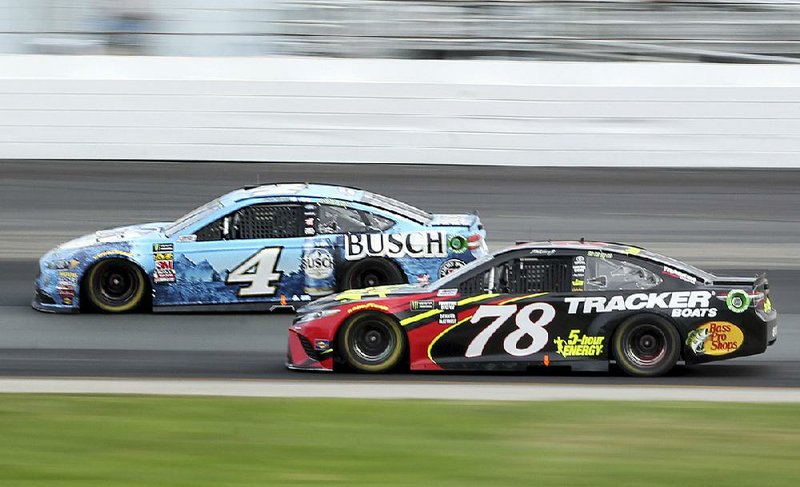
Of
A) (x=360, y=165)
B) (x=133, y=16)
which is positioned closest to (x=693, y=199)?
(x=360, y=165)

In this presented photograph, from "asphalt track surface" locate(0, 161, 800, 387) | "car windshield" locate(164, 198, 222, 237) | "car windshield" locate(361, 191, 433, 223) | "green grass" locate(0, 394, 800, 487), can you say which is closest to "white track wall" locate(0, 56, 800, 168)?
"asphalt track surface" locate(0, 161, 800, 387)

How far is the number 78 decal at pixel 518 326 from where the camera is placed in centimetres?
986

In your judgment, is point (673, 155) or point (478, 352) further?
point (673, 155)

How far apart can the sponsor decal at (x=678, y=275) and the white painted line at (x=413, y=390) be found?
854mm

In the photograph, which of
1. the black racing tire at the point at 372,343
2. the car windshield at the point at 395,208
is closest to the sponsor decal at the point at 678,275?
the black racing tire at the point at 372,343

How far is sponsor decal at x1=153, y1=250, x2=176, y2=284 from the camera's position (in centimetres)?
1240

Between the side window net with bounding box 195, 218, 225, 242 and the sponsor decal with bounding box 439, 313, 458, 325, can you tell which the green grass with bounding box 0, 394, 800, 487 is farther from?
the side window net with bounding box 195, 218, 225, 242

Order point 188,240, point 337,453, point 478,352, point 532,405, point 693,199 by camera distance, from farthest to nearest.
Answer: point 693,199 < point 188,240 < point 478,352 < point 532,405 < point 337,453

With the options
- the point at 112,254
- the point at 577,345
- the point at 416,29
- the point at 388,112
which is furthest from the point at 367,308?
the point at 416,29

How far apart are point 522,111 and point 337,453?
36.7 feet

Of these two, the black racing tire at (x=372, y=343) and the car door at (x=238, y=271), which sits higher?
the car door at (x=238, y=271)

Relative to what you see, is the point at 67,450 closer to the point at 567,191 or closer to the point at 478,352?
the point at 478,352

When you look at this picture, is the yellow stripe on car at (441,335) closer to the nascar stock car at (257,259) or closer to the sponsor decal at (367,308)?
the sponsor decal at (367,308)

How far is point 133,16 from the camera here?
18.8m
